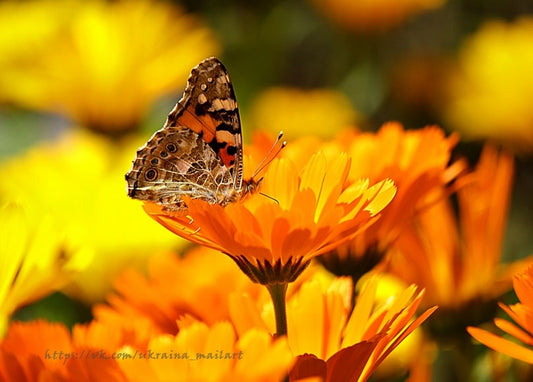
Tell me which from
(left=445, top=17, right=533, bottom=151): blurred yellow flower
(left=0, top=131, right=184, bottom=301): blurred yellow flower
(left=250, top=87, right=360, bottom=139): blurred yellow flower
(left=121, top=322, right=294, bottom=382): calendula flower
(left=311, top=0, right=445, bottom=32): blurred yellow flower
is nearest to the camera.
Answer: (left=121, top=322, right=294, bottom=382): calendula flower

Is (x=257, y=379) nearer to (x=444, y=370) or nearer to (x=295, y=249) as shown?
(x=295, y=249)

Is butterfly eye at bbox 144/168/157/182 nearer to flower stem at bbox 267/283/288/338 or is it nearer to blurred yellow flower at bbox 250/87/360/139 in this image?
flower stem at bbox 267/283/288/338

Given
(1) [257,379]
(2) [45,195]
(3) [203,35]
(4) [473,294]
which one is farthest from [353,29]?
(1) [257,379]

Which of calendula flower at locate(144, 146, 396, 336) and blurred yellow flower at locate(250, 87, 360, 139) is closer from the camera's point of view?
calendula flower at locate(144, 146, 396, 336)

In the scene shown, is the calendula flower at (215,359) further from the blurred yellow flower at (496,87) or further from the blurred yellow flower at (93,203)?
the blurred yellow flower at (496,87)

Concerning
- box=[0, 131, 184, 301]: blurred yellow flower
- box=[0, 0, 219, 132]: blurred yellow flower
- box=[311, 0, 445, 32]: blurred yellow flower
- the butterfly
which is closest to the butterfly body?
the butterfly
